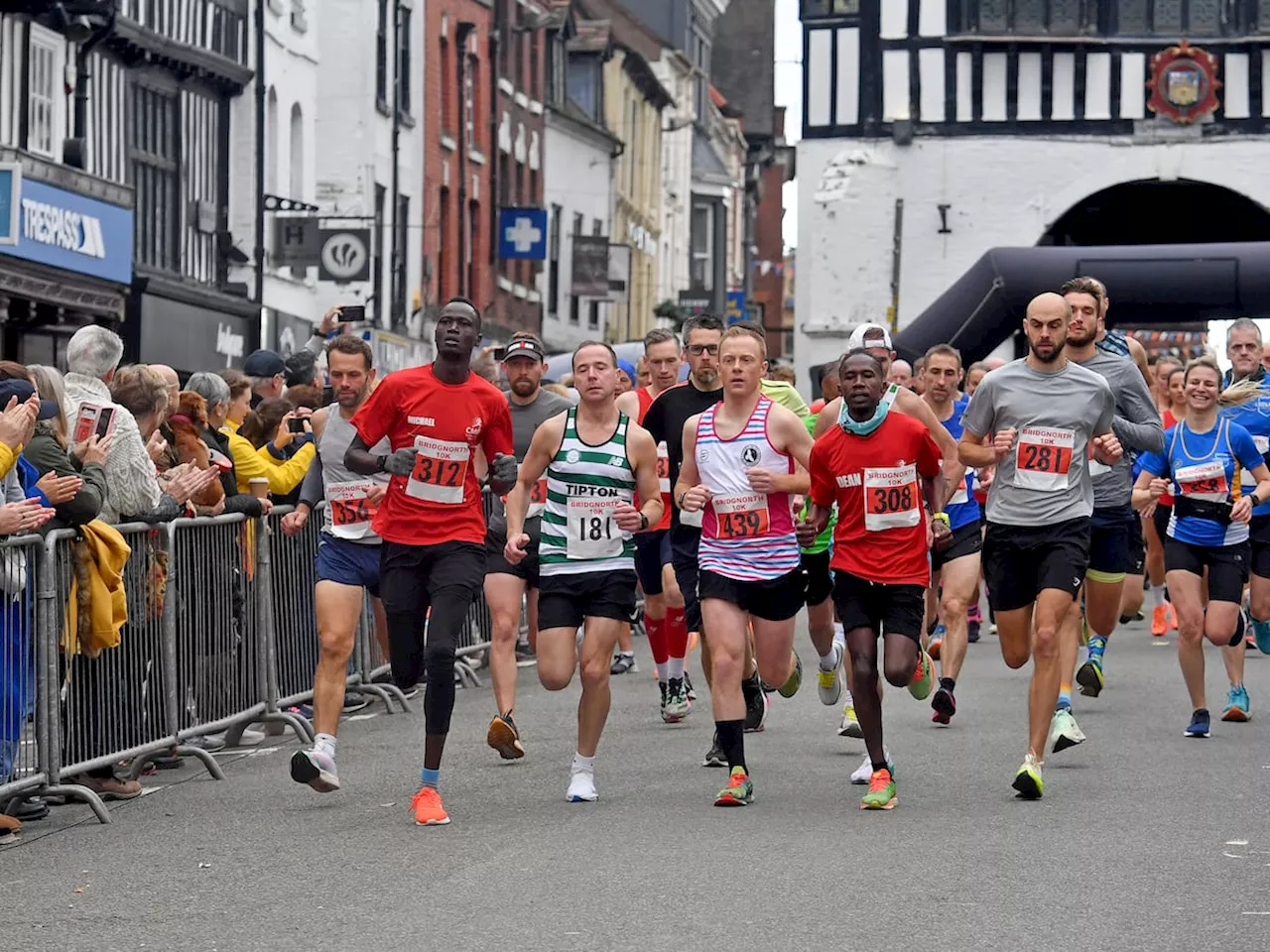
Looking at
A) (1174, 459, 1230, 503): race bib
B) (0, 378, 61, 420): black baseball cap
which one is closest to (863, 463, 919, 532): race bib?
(0, 378, 61, 420): black baseball cap

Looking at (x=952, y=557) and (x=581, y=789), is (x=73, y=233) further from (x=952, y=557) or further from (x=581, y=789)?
(x=581, y=789)

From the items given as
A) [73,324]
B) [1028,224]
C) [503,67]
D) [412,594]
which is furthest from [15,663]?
[503,67]

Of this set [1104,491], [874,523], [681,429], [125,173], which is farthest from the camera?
[125,173]

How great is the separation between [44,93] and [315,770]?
1805cm

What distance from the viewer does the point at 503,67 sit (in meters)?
48.2

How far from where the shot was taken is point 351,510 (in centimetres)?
1138

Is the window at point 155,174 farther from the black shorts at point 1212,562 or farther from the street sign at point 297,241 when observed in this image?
the black shorts at point 1212,562

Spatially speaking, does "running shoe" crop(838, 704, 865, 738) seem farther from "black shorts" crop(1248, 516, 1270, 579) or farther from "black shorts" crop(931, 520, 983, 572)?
"black shorts" crop(1248, 516, 1270, 579)

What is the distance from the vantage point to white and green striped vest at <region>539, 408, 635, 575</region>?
10.5 m

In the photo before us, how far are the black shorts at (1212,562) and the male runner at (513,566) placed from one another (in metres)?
3.28

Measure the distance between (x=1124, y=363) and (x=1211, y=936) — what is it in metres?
4.68

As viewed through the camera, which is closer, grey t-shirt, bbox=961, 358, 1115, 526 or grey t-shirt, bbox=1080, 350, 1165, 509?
grey t-shirt, bbox=961, 358, 1115, 526

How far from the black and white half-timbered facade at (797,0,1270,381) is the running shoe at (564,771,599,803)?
28.2 meters

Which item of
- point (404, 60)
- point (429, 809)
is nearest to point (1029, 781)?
point (429, 809)
